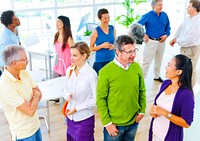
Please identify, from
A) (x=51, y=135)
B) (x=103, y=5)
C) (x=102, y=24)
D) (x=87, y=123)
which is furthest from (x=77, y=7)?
(x=87, y=123)

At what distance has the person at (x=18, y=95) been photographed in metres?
2.08

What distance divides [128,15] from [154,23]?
98.1 inches

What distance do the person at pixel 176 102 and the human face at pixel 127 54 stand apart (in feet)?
0.95

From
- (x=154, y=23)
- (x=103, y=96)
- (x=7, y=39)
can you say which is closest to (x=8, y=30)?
(x=7, y=39)

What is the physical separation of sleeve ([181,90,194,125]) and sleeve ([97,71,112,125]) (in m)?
0.58

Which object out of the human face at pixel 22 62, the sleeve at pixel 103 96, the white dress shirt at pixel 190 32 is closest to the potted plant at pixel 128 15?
the white dress shirt at pixel 190 32

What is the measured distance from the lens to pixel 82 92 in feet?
8.02

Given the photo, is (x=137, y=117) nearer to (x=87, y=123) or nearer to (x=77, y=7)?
(x=87, y=123)

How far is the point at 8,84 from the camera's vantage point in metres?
2.07

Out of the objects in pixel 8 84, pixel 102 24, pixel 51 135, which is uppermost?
pixel 102 24

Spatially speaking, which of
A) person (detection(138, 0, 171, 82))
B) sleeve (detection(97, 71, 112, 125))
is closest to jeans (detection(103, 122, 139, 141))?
sleeve (detection(97, 71, 112, 125))

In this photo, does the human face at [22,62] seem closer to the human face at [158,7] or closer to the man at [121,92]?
the man at [121,92]

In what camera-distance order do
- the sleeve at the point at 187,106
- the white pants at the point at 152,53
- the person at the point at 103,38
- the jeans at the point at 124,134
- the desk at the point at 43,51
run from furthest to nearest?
the white pants at the point at 152,53 → the desk at the point at 43,51 → the person at the point at 103,38 → the jeans at the point at 124,134 → the sleeve at the point at 187,106

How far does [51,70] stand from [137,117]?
6.50ft
